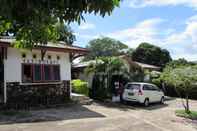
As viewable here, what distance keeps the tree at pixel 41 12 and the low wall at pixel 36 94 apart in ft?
45.2

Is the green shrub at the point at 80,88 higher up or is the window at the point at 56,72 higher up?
the window at the point at 56,72

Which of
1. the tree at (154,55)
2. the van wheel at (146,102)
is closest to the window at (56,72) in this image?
the van wheel at (146,102)

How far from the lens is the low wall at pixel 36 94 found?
17.2 metres

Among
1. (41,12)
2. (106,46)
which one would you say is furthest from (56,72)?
(106,46)

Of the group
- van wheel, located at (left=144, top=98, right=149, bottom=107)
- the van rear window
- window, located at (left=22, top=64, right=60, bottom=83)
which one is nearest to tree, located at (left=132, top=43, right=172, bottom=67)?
van wheel, located at (left=144, top=98, right=149, bottom=107)

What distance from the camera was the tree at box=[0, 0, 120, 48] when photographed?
310cm

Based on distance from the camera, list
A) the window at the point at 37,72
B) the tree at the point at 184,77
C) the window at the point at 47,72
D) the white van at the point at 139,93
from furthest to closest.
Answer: the white van at the point at 139,93 → the tree at the point at 184,77 → the window at the point at 47,72 → the window at the point at 37,72

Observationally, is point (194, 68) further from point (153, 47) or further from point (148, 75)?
point (153, 47)

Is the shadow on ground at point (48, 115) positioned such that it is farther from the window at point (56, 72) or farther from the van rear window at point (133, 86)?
the van rear window at point (133, 86)

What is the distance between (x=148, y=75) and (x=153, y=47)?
2065cm

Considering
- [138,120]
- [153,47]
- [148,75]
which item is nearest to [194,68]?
[138,120]

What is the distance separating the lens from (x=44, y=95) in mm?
18688

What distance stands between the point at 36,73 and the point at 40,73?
0.27 m

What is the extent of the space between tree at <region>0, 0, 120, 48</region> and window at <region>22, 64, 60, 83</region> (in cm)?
1436
